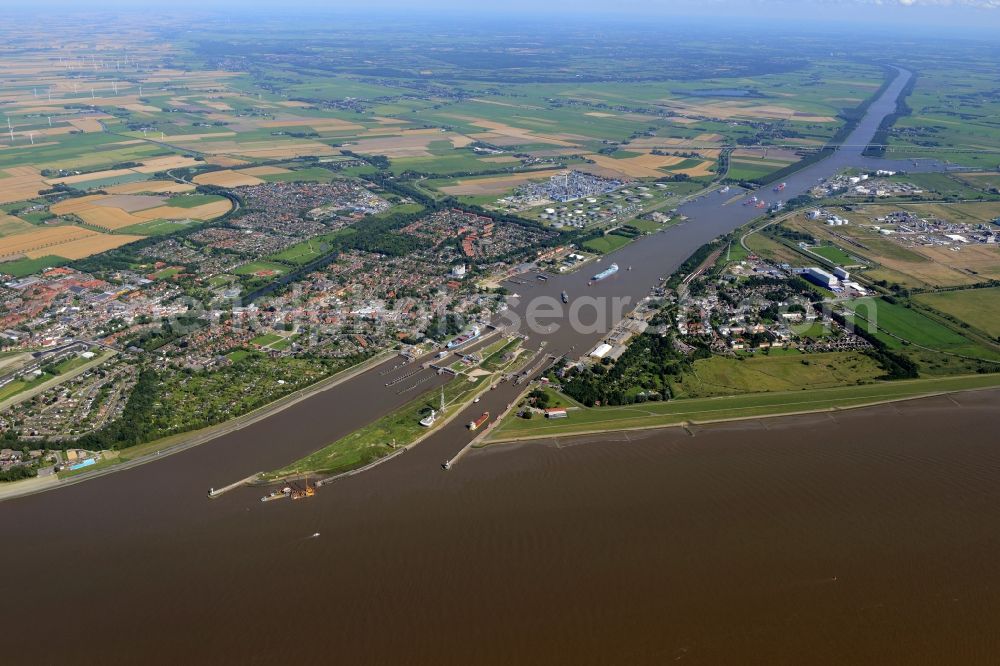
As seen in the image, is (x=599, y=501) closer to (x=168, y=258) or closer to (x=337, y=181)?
(x=168, y=258)

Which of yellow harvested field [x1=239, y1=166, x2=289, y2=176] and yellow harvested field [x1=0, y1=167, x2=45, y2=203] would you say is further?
yellow harvested field [x1=239, y1=166, x2=289, y2=176]

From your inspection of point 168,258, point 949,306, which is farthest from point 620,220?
point 168,258

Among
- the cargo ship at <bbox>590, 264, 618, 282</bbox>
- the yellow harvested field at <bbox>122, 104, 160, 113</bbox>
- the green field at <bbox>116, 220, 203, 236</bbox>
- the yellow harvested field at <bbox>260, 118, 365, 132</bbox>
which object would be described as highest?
the yellow harvested field at <bbox>122, 104, 160, 113</bbox>

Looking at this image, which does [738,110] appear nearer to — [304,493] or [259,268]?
[259,268]

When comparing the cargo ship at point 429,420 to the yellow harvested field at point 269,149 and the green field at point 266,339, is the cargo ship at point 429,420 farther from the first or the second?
the yellow harvested field at point 269,149

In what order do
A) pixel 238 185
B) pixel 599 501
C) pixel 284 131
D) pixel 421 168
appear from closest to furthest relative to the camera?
pixel 599 501, pixel 238 185, pixel 421 168, pixel 284 131

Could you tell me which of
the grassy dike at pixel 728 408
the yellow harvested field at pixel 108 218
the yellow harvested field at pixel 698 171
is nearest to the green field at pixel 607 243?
the grassy dike at pixel 728 408

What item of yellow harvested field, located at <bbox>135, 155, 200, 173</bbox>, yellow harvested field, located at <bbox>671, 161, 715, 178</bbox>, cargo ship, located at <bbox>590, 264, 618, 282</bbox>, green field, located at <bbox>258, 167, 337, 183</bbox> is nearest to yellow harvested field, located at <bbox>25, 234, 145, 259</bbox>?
green field, located at <bbox>258, 167, 337, 183</bbox>

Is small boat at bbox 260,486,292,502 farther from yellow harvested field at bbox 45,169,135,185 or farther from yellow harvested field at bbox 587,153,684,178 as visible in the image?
yellow harvested field at bbox 587,153,684,178
